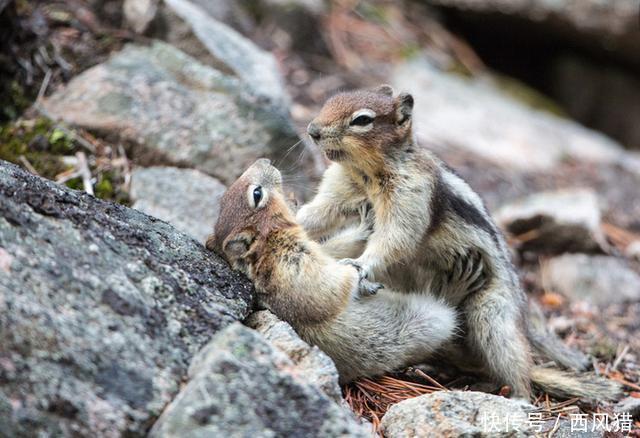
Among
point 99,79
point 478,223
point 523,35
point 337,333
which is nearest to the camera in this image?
point 337,333

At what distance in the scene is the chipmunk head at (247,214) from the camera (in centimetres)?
423

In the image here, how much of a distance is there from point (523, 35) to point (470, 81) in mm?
1729

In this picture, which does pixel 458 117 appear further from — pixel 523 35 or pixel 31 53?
pixel 31 53

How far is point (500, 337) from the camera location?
4.74 metres

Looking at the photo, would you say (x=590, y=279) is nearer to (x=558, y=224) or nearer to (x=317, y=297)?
(x=558, y=224)

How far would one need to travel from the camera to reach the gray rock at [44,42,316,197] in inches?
234

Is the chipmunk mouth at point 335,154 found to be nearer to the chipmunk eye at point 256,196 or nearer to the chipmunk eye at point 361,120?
the chipmunk eye at point 361,120

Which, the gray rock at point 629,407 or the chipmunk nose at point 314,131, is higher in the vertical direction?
the chipmunk nose at point 314,131

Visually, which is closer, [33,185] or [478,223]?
[33,185]

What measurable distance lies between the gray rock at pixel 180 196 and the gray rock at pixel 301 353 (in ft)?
4.55

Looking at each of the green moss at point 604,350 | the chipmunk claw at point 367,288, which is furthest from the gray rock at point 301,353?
the green moss at point 604,350

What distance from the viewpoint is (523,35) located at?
39.0 feet

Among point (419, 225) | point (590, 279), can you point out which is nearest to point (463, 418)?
point (419, 225)

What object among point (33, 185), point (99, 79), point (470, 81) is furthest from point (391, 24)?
point (33, 185)
